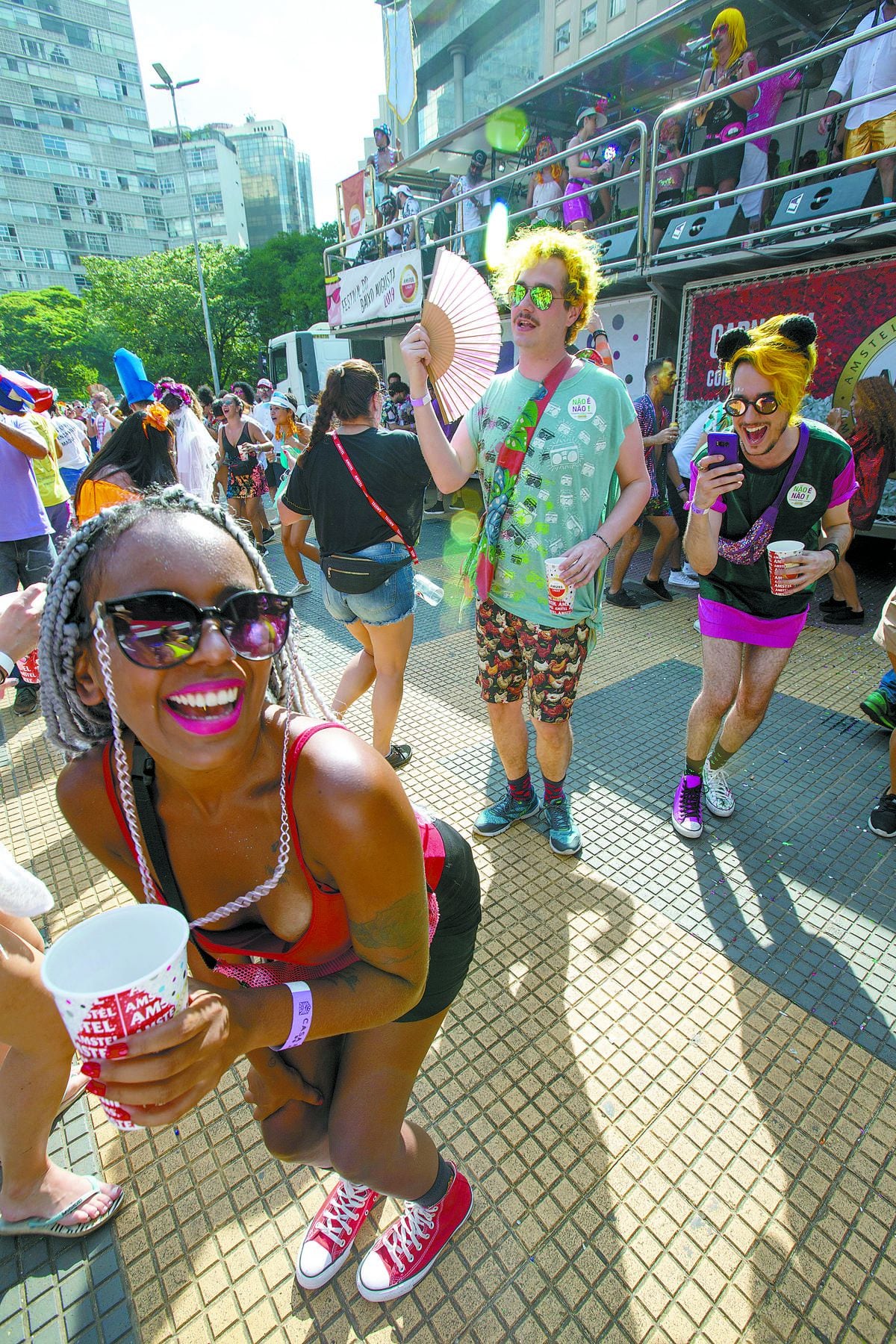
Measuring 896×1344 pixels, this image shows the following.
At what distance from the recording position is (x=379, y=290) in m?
10.6

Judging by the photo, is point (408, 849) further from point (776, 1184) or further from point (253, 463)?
point (253, 463)

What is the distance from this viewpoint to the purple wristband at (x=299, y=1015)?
1.10 m

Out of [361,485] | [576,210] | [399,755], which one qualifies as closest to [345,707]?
[399,755]

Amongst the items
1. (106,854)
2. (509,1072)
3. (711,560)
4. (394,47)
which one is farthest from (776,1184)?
(394,47)

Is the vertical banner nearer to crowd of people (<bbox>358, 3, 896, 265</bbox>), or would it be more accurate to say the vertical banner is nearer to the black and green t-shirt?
crowd of people (<bbox>358, 3, 896, 265</bbox>)

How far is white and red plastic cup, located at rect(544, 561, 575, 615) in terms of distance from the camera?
2447 mm

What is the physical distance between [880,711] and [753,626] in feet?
4.83

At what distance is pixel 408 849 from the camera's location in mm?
1139

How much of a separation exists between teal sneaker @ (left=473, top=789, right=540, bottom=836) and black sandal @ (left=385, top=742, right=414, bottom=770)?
Result: 67 centimetres

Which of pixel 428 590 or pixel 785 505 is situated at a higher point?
pixel 785 505

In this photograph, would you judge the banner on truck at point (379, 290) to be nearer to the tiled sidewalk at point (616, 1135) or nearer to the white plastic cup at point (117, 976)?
the tiled sidewalk at point (616, 1135)

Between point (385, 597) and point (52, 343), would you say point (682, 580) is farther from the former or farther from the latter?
point (52, 343)

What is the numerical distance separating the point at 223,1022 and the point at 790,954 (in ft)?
7.23

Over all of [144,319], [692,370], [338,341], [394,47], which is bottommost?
[692,370]
